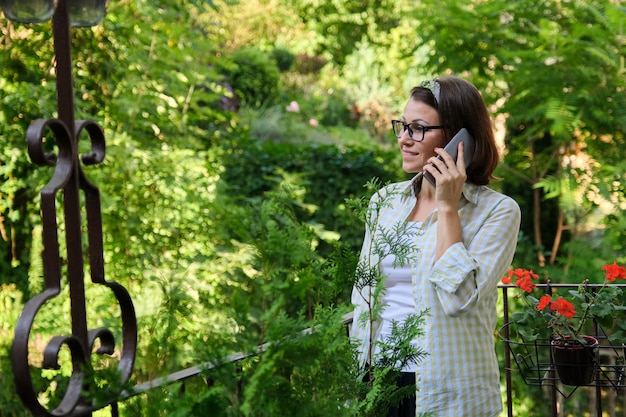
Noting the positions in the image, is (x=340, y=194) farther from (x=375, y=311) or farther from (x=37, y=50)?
(x=375, y=311)

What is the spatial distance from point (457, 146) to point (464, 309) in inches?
17.7

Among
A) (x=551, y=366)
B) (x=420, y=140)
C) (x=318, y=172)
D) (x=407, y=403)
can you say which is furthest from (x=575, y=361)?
Result: (x=318, y=172)

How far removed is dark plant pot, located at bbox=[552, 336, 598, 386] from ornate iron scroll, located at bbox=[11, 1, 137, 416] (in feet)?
5.28

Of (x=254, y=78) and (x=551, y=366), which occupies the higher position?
(x=551, y=366)

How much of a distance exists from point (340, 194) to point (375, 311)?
5059mm

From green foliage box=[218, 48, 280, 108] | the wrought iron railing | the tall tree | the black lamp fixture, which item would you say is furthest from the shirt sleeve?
green foliage box=[218, 48, 280, 108]

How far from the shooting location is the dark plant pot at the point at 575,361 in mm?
2529

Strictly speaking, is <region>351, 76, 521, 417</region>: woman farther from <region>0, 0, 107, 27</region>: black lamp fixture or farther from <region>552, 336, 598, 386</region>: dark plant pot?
<region>0, 0, 107, 27</region>: black lamp fixture

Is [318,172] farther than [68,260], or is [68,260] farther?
[318,172]

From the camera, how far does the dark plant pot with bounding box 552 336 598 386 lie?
253 cm

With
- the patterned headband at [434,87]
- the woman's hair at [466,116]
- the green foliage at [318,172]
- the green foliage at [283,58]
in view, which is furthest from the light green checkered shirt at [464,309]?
the green foliage at [283,58]

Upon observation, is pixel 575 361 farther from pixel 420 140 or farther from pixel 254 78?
pixel 254 78

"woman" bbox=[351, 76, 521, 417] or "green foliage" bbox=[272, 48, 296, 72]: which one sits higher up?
"woman" bbox=[351, 76, 521, 417]

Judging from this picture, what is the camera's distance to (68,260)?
1412mm
